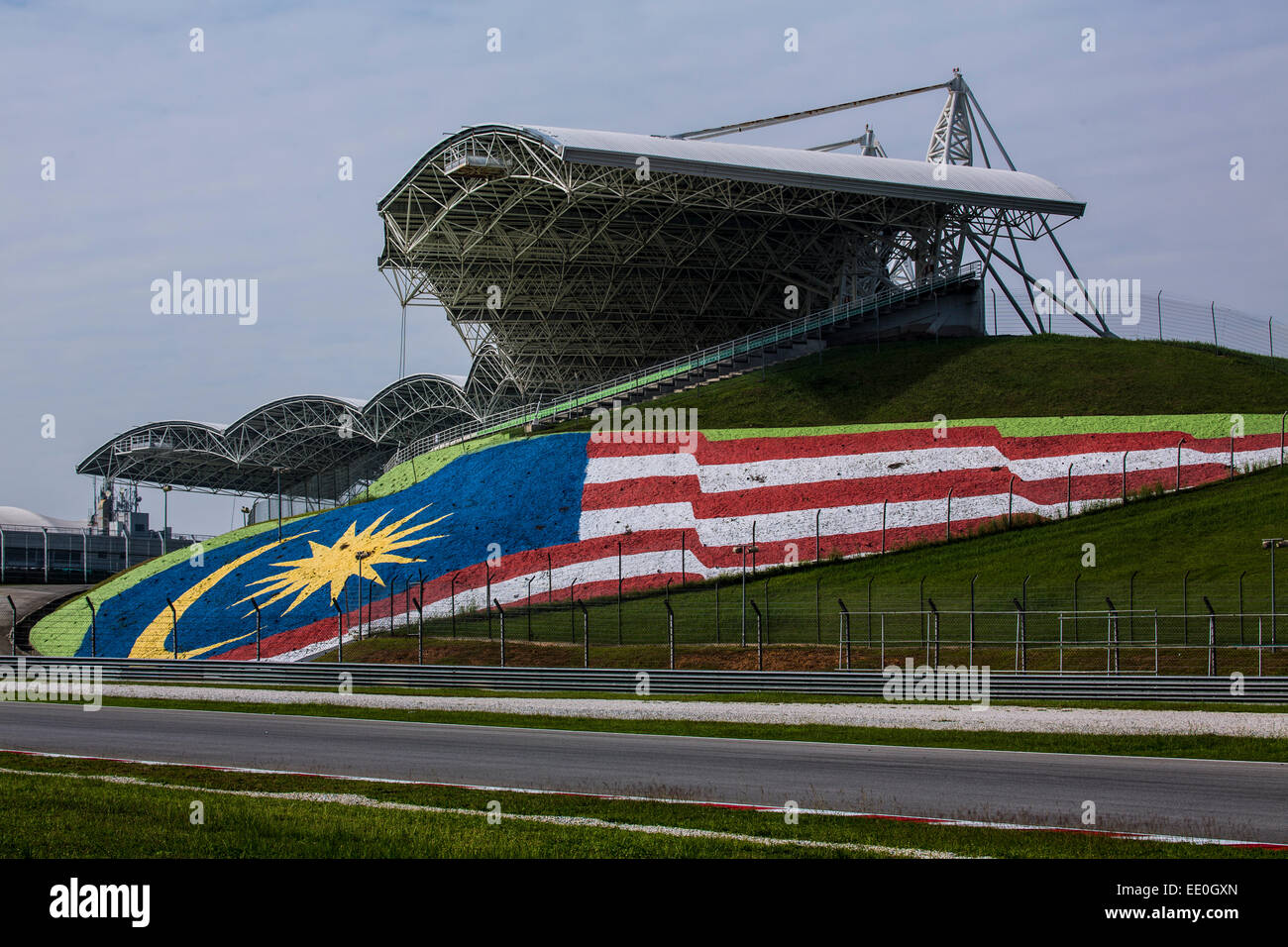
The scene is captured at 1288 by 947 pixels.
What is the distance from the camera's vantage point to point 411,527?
56.1 meters

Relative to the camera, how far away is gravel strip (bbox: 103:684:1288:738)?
23.1 metres

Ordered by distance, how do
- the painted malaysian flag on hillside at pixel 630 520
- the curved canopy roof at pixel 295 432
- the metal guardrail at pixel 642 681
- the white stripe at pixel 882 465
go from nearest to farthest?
the metal guardrail at pixel 642 681, the painted malaysian flag on hillside at pixel 630 520, the white stripe at pixel 882 465, the curved canopy roof at pixel 295 432

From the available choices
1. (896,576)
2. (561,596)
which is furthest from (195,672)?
(896,576)

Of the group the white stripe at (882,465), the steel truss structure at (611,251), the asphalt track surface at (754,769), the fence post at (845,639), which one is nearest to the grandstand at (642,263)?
the steel truss structure at (611,251)

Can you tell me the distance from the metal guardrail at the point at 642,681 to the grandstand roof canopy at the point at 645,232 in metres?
31.7

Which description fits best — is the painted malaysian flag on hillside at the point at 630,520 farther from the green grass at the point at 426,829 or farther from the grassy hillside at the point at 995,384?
the green grass at the point at 426,829

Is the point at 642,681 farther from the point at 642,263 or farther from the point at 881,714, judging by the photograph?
the point at 642,263

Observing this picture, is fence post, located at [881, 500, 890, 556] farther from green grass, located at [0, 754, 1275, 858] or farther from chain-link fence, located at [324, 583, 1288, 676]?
green grass, located at [0, 754, 1275, 858]

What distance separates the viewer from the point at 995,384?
64.4 meters

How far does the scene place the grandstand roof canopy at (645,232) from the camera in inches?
2552

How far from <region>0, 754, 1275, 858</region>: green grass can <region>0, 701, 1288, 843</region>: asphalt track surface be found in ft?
4.91

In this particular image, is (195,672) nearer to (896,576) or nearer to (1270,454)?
(896,576)

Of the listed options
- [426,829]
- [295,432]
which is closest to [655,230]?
[295,432]

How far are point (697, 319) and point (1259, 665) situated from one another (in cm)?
6349
